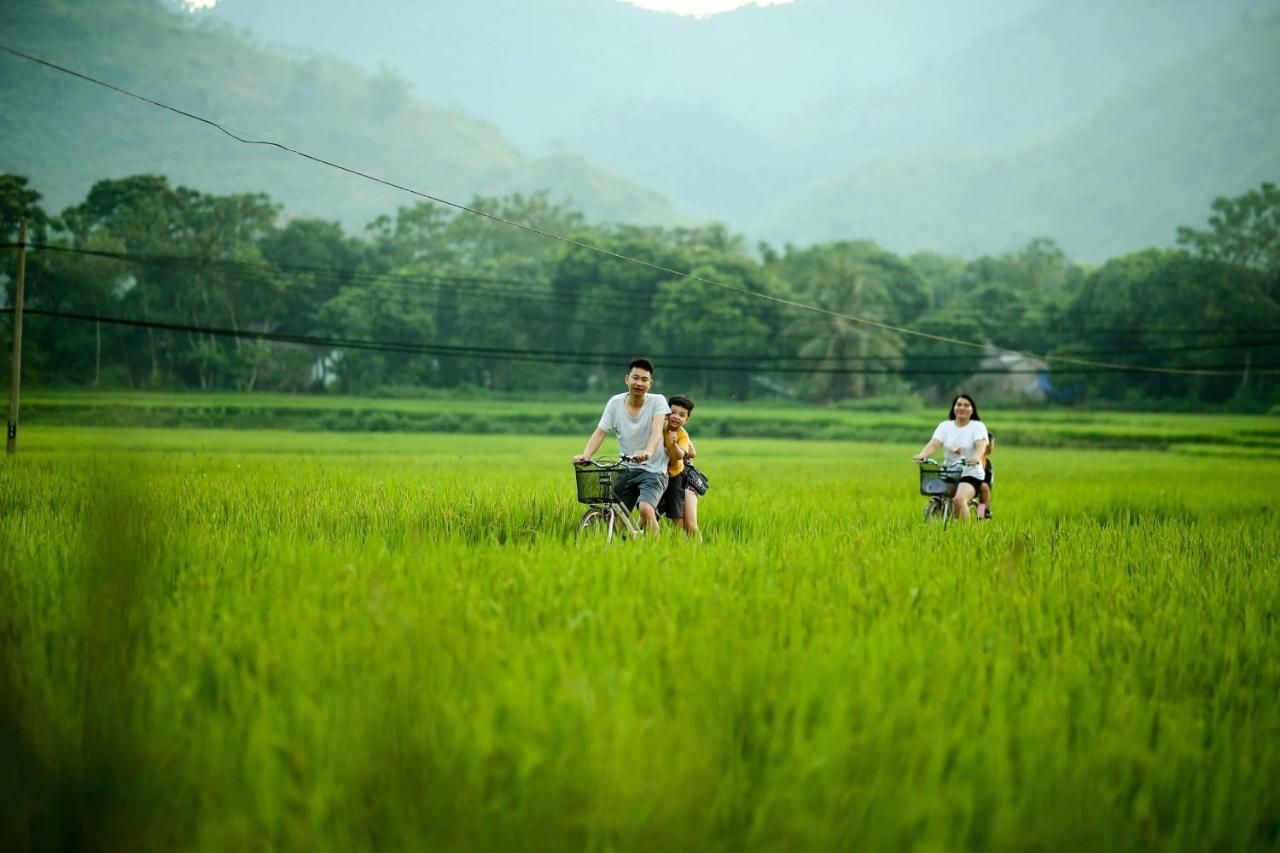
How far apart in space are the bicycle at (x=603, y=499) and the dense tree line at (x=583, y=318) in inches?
1625

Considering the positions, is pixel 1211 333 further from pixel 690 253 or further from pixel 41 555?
pixel 41 555

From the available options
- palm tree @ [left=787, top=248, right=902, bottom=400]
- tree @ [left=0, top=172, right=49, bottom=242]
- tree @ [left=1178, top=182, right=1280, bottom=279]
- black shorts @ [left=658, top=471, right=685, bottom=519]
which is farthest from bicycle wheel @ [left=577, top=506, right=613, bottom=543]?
tree @ [left=1178, top=182, right=1280, bottom=279]

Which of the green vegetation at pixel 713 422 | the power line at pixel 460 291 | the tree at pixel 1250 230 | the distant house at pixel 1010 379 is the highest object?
the tree at pixel 1250 230

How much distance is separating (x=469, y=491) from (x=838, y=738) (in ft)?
23.1

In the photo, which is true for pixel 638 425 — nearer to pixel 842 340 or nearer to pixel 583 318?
pixel 842 340

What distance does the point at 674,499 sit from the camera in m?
6.66

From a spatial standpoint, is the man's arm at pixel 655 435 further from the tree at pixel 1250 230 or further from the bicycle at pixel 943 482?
the tree at pixel 1250 230

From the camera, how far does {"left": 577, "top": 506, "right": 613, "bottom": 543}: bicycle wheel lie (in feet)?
20.0

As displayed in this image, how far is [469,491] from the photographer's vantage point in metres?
9.12

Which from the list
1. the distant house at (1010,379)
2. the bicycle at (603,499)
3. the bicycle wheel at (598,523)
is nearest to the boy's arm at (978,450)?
the bicycle at (603,499)

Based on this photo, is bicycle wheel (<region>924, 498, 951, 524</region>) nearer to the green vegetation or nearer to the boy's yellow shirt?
the boy's yellow shirt

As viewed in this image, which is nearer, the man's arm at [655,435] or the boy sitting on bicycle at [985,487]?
the man's arm at [655,435]

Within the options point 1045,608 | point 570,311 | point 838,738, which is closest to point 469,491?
point 1045,608

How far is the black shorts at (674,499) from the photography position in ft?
21.8
